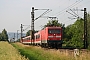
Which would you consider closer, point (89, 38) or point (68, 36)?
point (89, 38)

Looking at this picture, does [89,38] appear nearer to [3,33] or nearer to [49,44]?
[49,44]

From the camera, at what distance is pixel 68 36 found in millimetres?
82688

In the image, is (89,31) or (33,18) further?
(89,31)

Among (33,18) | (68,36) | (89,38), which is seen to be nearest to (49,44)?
(33,18)

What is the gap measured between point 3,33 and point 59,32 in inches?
5768

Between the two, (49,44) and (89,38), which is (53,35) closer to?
(49,44)

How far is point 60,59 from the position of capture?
20.1m

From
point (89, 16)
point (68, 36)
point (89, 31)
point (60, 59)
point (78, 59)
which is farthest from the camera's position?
point (68, 36)

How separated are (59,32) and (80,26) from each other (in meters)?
22.9

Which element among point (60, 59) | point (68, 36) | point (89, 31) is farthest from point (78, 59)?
point (68, 36)

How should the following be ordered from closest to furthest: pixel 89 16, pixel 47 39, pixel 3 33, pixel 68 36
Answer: pixel 47 39
pixel 89 16
pixel 68 36
pixel 3 33

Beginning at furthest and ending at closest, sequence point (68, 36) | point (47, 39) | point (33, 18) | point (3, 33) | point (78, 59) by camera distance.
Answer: point (3, 33), point (68, 36), point (33, 18), point (47, 39), point (78, 59)

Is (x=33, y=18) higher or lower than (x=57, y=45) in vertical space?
higher

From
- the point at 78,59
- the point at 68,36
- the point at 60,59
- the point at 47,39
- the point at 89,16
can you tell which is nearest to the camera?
the point at 78,59
